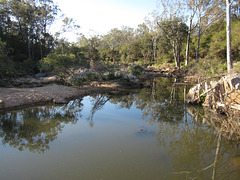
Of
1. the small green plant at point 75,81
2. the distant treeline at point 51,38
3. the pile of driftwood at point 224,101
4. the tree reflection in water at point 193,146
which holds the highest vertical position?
the distant treeline at point 51,38

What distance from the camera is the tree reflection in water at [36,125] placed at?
4.70 meters

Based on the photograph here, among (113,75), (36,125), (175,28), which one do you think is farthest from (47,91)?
(175,28)

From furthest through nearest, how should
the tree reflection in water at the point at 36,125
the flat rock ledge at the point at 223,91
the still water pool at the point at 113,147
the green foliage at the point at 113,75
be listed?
the green foliage at the point at 113,75, the flat rock ledge at the point at 223,91, the tree reflection in water at the point at 36,125, the still water pool at the point at 113,147

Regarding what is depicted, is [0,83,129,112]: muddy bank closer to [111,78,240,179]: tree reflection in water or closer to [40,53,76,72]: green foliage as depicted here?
[40,53,76,72]: green foliage

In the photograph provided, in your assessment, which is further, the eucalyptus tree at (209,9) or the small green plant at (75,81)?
the eucalyptus tree at (209,9)

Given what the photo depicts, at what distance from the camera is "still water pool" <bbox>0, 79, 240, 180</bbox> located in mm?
3395

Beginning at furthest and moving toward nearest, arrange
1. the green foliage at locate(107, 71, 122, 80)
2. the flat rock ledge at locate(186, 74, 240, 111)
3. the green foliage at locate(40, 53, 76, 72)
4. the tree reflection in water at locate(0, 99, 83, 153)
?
the green foliage at locate(107, 71, 122, 80), the green foliage at locate(40, 53, 76, 72), the flat rock ledge at locate(186, 74, 240, 111), the tree reflection in water at locate(0, 99, 83, 153)

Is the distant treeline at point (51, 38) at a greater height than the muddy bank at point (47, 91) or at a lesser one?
greater

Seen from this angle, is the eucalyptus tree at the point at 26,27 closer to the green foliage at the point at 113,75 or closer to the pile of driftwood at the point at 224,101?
the green foliage at the point at 113,75

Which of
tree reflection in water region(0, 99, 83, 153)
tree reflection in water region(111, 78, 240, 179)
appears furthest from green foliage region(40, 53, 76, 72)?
tree reflection in water region(111, 78, 240, 179)

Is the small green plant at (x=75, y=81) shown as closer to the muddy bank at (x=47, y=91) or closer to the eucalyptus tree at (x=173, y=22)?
the muddy bank at (x=47, y=91)

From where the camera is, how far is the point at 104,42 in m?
46.3

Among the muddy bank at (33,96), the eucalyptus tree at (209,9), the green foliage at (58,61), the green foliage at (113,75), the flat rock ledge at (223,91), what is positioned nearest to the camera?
the flat rock ledge at (223,91)

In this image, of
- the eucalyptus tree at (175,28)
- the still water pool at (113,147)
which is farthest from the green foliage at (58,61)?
the eucalyptus tree at (175,28)
